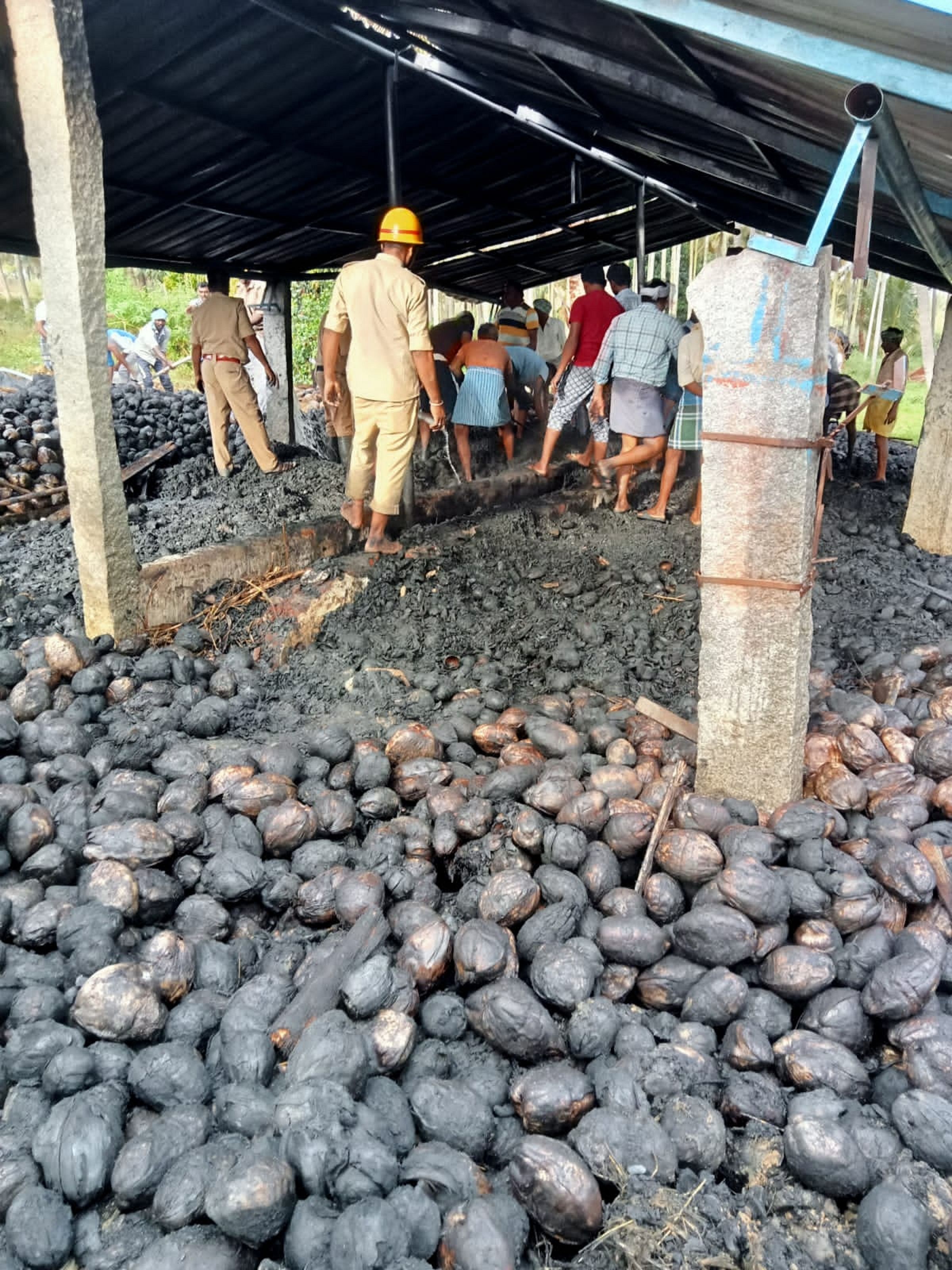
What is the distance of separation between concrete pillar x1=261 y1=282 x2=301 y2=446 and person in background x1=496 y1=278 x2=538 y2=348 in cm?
291

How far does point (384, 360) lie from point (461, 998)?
421 cm

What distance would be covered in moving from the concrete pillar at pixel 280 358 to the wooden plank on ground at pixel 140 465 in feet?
4.52

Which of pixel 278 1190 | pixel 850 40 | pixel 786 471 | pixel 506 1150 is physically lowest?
pixel 506 1150

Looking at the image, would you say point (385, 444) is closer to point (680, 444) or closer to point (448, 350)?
point (680, 444)

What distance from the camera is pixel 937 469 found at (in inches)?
304

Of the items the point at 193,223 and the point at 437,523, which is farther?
the point at 193,223

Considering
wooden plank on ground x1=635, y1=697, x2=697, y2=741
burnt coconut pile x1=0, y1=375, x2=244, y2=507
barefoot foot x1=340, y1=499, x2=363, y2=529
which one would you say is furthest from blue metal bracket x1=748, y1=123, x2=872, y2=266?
burnt coconut pile x1=0, y1=375, x2=244, y2=507

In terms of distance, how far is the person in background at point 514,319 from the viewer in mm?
9477

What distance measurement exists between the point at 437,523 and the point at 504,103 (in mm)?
3426

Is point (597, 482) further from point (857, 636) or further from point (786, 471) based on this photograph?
point (786, 471)

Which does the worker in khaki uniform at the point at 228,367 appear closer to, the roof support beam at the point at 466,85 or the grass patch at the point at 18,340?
the roof support beam at the point at 466,85

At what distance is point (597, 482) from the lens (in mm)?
8742

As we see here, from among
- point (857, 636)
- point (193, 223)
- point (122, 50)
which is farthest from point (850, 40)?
point (193, 223)

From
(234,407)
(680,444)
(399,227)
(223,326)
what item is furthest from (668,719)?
(223,326)
